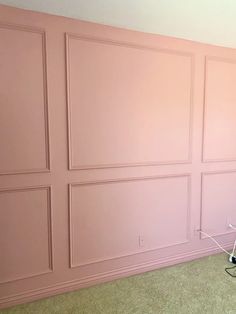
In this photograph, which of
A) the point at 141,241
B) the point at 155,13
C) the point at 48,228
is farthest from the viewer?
the point at 141,241

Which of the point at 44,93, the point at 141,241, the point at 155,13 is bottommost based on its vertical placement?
the point at 141,241

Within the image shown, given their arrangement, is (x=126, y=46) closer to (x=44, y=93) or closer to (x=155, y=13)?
(x=155, y=13)

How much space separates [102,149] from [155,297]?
129cm

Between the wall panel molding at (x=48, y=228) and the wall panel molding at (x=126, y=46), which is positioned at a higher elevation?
the wall panel molding at (x=126, y=46)

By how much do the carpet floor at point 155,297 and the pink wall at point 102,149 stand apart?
11 cm

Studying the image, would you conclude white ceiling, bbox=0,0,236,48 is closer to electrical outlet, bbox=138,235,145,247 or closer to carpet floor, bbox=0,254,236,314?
electrical outlet, bbox=138,235,145,247

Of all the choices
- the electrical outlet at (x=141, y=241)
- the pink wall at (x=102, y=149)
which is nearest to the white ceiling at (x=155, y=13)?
the pink wall at (x=102, y=149)

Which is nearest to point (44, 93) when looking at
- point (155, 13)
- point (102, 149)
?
point (102, 149)

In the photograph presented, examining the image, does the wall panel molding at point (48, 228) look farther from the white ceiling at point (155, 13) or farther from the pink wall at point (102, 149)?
the white ceiling at point (155, 13)

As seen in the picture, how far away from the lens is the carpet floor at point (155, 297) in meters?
2.04

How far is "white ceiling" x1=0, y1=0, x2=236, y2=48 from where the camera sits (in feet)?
6.31

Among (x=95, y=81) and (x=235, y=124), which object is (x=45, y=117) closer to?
(x=95, y=81)

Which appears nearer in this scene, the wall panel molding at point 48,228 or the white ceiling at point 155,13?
the white ceiling at point 155,13

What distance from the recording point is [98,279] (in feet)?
7.91
